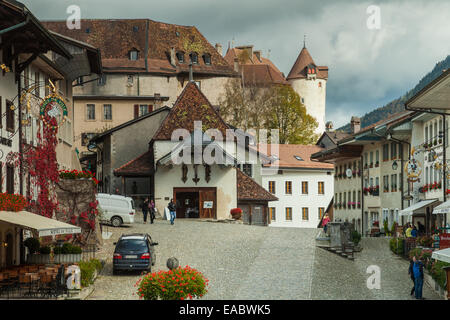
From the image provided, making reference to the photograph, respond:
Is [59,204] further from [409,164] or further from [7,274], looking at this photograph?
[409,164]

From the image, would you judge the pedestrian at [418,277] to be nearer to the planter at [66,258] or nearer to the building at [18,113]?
the building at [18,113]

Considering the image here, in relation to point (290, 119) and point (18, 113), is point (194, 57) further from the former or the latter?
point (18, 113)

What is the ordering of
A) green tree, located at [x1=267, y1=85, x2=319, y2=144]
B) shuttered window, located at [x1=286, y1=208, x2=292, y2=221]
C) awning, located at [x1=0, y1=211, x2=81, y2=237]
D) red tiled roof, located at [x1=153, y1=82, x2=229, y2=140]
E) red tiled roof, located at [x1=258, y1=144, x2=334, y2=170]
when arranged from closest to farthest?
awning, located at [x1=0, y1=211, x2=81, y2=237] < red tiled roof, located at [x1=153, y1=82, x2=229, y2=140] < shuttered window, located at [x1=286, y1=208, x2=292, y2=221] < red tiled roof, located at [x1=258, y1=144, x2=334, y2=170] < green tree, located at [x1=267, y1=85, x2=319, y2=144]

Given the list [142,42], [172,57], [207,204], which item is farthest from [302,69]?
[207,204]

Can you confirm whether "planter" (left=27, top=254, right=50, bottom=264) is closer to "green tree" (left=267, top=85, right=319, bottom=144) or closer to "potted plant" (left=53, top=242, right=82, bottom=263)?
"potted plant" (left=53, top=242, right=82, bottom=263)

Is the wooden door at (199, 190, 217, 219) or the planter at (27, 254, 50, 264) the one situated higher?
the wooden door at (199, 190, 217, 219)

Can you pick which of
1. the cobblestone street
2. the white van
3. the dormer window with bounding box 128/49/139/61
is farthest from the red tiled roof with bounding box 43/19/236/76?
the cobblestone street

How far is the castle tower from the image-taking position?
13162cm

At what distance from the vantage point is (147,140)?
3024 inches

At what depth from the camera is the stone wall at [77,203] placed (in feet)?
137

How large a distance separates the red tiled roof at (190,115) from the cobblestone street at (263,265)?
1855 centimetres

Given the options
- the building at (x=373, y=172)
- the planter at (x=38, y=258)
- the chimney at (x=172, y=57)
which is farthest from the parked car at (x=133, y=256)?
the chimney at (x=172, y=57)

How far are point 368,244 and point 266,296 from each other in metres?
→ 21.8

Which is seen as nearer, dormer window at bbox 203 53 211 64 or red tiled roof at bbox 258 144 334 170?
red tiled roof at bbox 258 144 334 170
